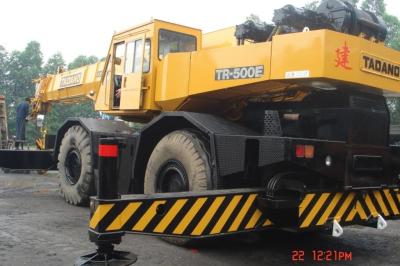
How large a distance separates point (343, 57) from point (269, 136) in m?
1.09

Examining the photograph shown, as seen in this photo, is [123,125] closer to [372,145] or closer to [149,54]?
[149,54]

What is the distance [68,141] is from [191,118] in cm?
355

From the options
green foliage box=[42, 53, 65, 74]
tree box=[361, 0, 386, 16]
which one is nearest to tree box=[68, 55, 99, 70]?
green foliage box=[42, 53, 65, 74]

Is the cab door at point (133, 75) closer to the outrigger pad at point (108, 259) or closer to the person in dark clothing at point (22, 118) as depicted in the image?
the outrigger pad at point (108, 259)

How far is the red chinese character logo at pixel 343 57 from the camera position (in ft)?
15.9

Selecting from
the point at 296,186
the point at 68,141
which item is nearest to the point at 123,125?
the point at 68,141

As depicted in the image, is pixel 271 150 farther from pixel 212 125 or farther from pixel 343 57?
pixel 343 57

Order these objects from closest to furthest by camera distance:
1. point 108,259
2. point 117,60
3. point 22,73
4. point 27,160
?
1. point 108,259
2. point 117,60
3. point 27,160
4. point 22,73

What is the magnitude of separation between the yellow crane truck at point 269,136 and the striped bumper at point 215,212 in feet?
0.03

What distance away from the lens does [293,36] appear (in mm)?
4949

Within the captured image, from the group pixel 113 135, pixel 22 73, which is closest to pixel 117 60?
pixel 113 135

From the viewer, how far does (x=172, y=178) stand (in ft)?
19.3

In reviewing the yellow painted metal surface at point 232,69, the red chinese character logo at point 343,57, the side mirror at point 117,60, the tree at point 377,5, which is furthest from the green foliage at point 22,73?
the red chinese character logo at point 343,57

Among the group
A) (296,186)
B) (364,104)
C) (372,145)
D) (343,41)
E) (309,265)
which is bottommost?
(309,265)
